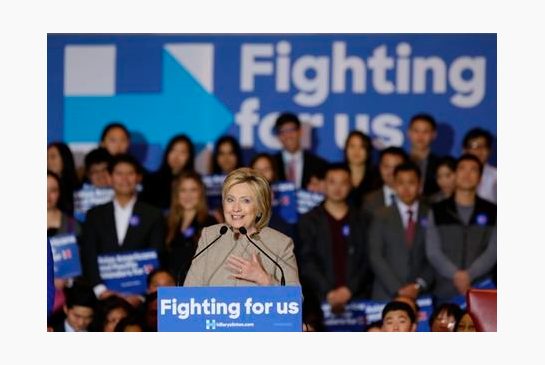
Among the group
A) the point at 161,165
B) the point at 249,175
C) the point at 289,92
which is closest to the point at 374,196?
the point at 289,92

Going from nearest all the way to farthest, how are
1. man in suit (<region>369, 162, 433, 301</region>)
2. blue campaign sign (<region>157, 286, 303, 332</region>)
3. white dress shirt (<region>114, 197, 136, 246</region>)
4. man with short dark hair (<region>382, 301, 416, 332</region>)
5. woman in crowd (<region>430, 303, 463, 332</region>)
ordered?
blue campaign sign (<region>157, 286, 303, 332</region>)
man with short dark hair (<region>382, 301, 416, 332</region>)
woman in crowd (<region>430, 303, 463, 332</region>)
man in suit (<region>369, 162, 433, 301</region>)
white dress shirt (<region>114, 197, 136, 246</region>)

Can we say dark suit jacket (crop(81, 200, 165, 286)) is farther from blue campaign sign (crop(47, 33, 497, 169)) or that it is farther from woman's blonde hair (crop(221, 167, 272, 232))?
woman's blonde hair (crop(221, 167, 272, 232))

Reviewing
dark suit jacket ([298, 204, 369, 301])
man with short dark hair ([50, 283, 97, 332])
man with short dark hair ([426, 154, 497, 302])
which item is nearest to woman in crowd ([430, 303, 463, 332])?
man with short dark hair ([426, 154, 497, 302])

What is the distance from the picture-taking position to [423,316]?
8.66m

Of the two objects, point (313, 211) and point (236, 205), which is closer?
point (236, 205)

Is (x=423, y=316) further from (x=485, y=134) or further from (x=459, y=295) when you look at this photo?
(x=485, y=134)

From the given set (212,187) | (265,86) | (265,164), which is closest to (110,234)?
(212,187)

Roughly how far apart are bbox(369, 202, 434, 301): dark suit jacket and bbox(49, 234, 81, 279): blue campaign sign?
87.9 inches

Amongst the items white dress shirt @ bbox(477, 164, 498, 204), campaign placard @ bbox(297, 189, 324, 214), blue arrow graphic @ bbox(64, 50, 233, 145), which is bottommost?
campaign placard @ bbox(297, 189, 324, 214)

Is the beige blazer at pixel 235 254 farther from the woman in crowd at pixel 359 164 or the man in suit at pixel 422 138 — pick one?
the man in suit at pixel 422 138

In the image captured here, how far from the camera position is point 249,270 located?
4906 mm

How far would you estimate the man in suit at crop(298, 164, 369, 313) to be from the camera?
28.7ft

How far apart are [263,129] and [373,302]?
1.53m

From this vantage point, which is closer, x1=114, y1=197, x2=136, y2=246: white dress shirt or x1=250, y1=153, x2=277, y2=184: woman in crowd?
x1=250, y1=153, x2=277, y2=184: woman in crowd
